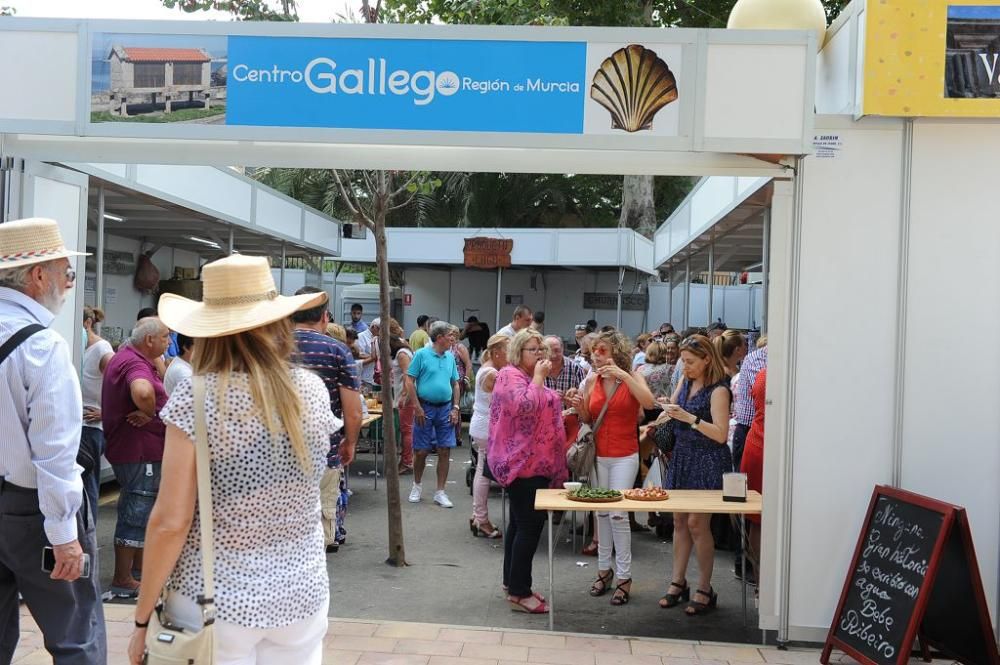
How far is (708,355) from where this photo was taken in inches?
226

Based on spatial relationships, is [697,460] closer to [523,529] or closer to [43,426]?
[523,529]

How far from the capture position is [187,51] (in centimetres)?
493

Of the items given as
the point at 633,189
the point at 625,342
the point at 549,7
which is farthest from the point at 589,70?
the point at 633,189

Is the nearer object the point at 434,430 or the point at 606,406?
the point at 606,406

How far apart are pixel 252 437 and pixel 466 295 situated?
16.4 metres

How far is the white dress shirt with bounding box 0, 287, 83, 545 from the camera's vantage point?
3004 millimetres

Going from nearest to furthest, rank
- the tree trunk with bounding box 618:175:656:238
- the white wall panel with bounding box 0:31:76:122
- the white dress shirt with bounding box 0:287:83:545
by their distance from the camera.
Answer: the white dress shirt with bounding box 0:287:83:545, the white wall panel with bounding box 0:31:76:122, the tree trunk with bounding box 618:175:656:238

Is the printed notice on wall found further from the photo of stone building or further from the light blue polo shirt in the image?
the light blue polo shirt

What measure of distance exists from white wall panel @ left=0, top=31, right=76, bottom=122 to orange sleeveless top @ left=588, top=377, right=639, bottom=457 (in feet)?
11.5

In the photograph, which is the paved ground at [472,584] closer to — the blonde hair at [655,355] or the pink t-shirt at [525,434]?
the pink t-shirt at [525,434]

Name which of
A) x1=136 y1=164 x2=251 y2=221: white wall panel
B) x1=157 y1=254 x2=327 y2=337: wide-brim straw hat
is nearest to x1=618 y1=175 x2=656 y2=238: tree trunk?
x1=136 y1=164 x2=251 y2=221: white wall panel

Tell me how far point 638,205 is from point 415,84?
1901 centimetres

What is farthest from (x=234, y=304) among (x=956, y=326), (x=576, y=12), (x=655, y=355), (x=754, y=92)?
(x=576, y=12)

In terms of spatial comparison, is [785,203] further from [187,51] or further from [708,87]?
[187,51]
